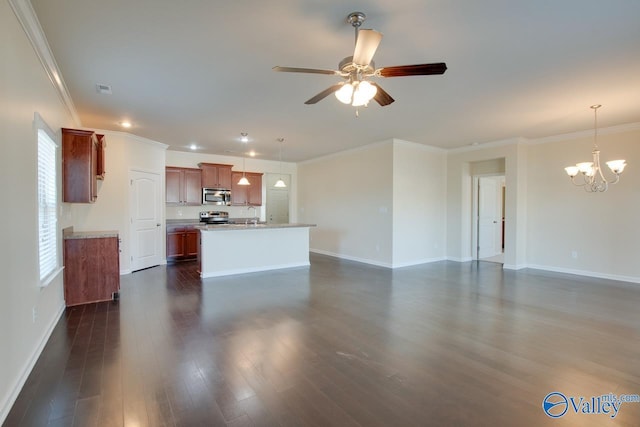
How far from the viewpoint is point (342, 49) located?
110 inches

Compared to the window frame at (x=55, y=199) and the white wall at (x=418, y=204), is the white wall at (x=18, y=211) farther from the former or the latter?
the white wall at (x=418, y=204)

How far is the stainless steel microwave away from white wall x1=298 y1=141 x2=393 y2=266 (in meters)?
2.34

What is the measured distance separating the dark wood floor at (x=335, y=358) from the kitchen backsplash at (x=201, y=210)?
10.7 ft

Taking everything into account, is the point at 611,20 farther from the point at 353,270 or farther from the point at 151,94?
the point at 353,270

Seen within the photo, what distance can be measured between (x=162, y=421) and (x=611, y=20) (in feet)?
13.8

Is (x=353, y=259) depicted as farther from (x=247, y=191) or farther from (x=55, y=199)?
(x=55, y=199)

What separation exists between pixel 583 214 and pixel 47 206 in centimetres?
823

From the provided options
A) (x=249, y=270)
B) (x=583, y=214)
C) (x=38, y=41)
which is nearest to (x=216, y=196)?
(x=249, y=270)

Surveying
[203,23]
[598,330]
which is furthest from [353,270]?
[203,23]

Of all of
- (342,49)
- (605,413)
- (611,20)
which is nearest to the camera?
(605,413)

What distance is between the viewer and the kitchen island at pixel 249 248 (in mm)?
5629

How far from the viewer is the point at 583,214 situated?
228 inches

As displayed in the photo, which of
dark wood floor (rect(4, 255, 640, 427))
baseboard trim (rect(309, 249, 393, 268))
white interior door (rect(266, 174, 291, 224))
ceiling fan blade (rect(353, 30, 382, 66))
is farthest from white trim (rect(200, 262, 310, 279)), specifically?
ceiling fan blade (rect(353, 30, 382, 66))

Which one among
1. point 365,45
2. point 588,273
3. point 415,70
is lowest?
point 588,273
